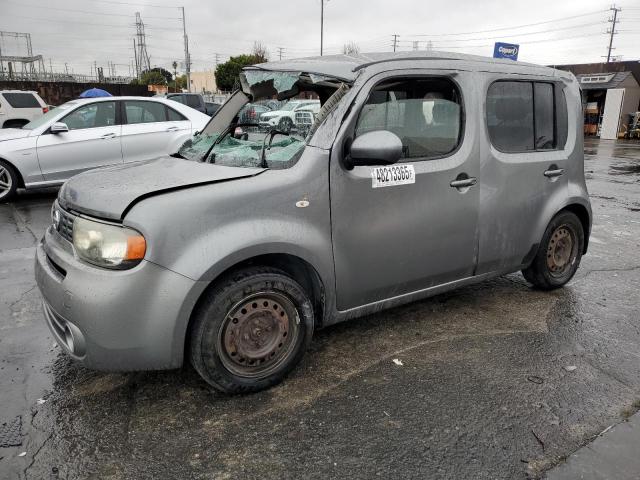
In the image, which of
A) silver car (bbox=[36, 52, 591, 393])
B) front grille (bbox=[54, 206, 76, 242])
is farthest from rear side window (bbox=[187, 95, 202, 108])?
front grille (bbox=[54, 206, 76, 242])

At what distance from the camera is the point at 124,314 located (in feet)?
7.89

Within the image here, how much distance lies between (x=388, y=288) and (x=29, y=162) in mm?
6946

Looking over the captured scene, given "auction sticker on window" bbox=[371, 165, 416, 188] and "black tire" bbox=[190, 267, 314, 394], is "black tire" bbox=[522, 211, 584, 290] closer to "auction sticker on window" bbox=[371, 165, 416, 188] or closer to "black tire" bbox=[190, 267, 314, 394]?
"auction sticker on window" bbox=[371, 165, 416, 188]

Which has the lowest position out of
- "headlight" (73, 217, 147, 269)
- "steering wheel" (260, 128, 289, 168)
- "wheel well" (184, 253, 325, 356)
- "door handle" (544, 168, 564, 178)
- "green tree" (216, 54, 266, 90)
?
"wheel well" (184, 253, 325, 356)

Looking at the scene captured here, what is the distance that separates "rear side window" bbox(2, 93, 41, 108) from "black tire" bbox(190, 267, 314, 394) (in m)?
17.0

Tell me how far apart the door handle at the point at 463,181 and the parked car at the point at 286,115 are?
40.8 inches

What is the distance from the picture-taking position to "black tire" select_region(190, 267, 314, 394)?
2.59m

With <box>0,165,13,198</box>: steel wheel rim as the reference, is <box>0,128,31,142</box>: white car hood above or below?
above

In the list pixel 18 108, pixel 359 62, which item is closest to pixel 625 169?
pixel 359 62

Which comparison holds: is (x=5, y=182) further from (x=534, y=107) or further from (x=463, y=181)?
(x=534, y=107)

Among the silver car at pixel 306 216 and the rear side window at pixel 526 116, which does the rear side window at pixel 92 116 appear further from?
the rear side window at pixel 526 116

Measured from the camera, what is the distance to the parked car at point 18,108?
15812 millimetres

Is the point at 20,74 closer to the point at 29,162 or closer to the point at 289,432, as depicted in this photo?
the point at 29,162

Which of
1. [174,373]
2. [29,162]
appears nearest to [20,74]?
[29,162]
